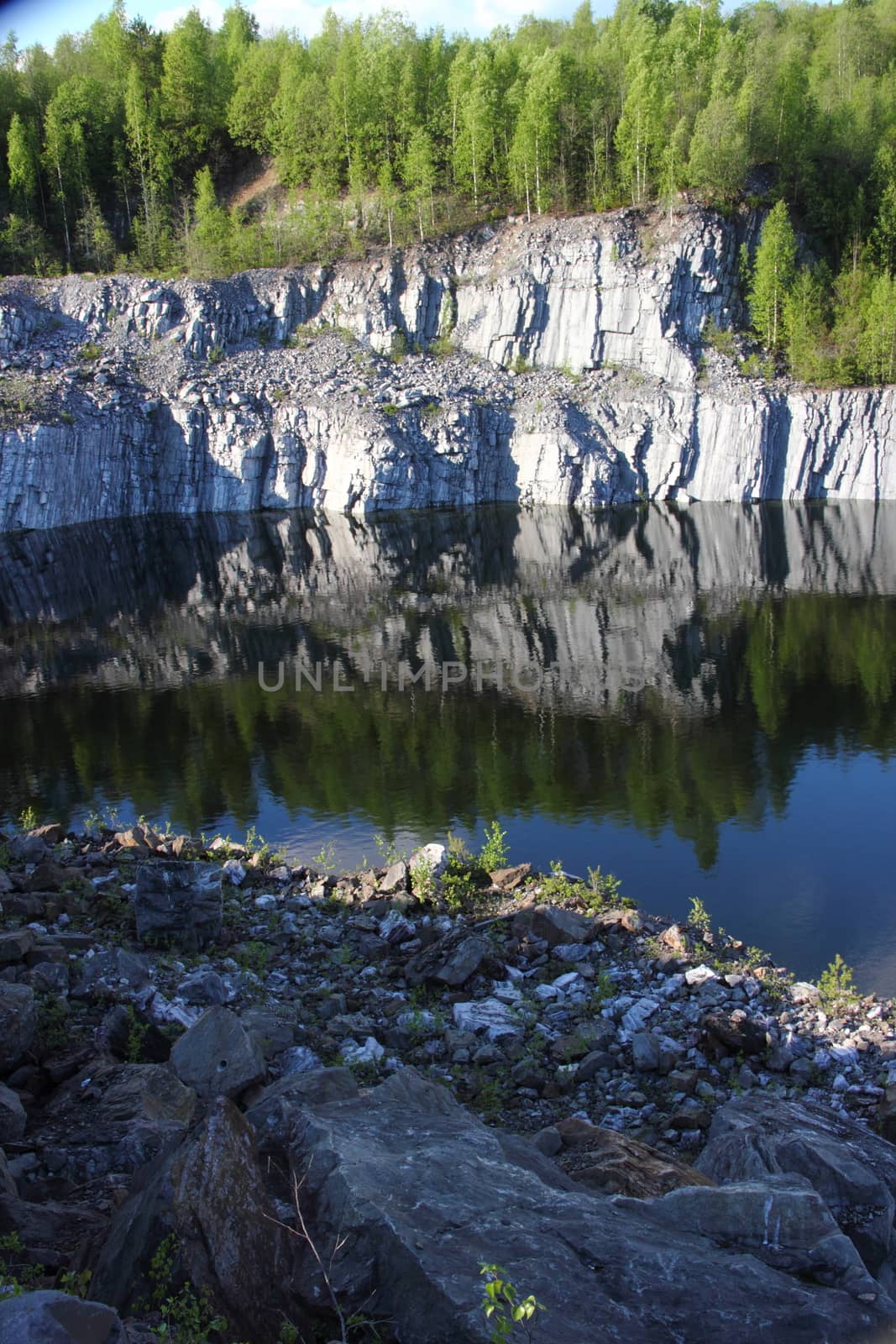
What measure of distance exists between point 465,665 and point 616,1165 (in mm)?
25988

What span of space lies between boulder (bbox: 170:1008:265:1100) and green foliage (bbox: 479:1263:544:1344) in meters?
4.09

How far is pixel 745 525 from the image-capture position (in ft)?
188

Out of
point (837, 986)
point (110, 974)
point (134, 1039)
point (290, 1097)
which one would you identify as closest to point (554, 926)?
point (837, 986)

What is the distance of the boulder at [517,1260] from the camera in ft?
17.4

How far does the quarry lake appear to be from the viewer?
20.2 metres

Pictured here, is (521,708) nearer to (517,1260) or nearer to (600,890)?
(600,890)

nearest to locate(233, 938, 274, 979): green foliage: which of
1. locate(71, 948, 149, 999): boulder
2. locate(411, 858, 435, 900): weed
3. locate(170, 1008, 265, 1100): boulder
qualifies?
locate(71, 948, 149, 999): boulder

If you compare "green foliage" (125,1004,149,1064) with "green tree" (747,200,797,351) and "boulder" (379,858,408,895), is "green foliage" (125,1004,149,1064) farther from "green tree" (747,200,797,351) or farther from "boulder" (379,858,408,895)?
"green tree" (747,200,797,351)

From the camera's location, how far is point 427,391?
2800 inches

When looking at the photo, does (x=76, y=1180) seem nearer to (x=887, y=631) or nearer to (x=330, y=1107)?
(x=330, y=1107)

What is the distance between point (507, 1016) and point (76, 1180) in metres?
6.15

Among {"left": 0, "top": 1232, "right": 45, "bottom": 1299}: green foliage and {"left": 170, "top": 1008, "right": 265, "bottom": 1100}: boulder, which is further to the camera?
{"left": 170, "top": 1008, "right": 265, "bottom": 1100}: boulder

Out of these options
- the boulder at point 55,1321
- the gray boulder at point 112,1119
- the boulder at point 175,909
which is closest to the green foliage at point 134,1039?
the gray boulder at point 112,1119

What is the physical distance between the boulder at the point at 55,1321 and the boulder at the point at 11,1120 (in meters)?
4.30
